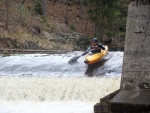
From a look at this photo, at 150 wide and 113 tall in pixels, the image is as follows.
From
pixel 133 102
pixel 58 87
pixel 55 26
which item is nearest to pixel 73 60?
pixel 58 87

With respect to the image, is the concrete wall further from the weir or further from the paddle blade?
the paddle blade

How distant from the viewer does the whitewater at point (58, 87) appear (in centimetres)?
1135

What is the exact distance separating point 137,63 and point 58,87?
7.70 m

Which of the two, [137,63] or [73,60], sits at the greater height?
[137,63]

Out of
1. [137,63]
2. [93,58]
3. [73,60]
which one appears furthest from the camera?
[73,60]

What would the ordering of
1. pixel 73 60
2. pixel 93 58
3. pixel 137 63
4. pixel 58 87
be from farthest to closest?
pixel 73 60
pixel 93 58
pixel 58 87
pixel 137 63

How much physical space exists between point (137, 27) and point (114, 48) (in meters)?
26.7

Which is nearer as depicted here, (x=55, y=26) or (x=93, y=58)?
(x=93, y=58)

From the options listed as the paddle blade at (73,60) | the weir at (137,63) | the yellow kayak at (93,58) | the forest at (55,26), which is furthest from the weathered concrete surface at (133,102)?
the forest at (55,26)

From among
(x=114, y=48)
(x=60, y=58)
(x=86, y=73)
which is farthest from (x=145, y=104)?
(x=114, y=48)

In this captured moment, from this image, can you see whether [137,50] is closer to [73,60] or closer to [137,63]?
[137,63]

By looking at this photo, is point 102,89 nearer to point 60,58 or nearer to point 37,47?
point 60,58

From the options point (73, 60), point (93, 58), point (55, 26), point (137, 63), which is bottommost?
point (55, 26)

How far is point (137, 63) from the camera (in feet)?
18.9
